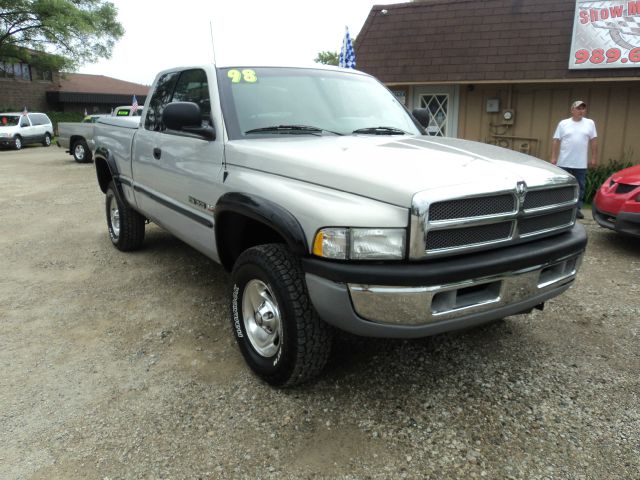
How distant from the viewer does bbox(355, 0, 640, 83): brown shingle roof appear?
34.1ft

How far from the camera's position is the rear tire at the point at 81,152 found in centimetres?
1688

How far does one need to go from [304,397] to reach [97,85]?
44501 mm

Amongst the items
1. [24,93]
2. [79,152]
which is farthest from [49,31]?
[79,152]

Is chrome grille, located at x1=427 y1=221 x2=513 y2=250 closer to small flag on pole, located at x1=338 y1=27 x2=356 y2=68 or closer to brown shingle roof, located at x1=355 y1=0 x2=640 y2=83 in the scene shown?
small flag on pole, located at x1=338 y1=27 x2=356 y2=68

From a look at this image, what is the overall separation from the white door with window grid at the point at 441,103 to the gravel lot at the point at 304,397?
26.5 feet

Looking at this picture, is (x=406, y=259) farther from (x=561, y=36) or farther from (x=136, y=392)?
(x=561, y=36)

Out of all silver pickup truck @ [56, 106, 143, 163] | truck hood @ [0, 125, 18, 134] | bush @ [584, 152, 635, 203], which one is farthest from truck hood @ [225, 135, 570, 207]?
truck hood @ [0, 125, 18, 134]

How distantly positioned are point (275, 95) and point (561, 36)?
895cm

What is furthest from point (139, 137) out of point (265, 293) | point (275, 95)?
point (265, 293)

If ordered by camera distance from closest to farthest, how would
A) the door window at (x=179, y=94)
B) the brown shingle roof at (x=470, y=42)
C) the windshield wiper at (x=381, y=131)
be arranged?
the windshield wiper at (x=381, y=131), the door window at (x=179, y=94), the brown shingle roof at (x=470, y=42)

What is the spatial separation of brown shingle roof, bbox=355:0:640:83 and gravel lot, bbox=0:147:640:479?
709cm

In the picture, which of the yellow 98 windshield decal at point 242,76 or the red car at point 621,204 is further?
the red car at point 621,204

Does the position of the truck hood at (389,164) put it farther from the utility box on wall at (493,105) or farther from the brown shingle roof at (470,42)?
the utility box on wall at (493,105)

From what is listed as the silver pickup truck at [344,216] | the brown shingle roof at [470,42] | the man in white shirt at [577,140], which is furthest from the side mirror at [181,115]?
the brown shingle roof at [470,42]
